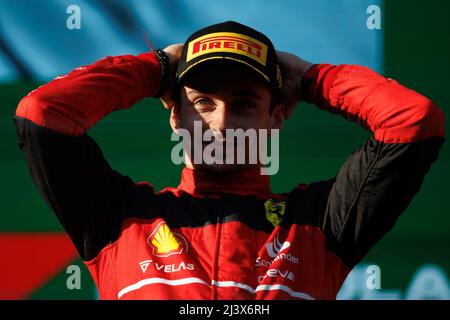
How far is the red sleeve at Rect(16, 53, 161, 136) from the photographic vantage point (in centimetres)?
160

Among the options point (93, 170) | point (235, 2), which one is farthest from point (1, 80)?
point (93, 170)

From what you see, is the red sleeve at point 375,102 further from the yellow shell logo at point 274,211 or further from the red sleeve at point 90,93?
the red sleeve at point 90,93

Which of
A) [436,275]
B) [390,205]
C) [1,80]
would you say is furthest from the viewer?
[1,80]

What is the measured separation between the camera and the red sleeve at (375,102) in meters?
1.59

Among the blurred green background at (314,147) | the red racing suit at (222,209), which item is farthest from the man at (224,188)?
the blurred green background at (314,147)

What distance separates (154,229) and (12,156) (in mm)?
938

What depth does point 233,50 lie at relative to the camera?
175 cm

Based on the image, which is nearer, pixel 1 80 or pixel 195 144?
pixel 195 144

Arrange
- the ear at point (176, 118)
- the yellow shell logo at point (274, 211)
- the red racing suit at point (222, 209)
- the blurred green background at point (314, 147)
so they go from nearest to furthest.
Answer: the red racing suit at point (222, 209) → the yellow shell logo at point (274, 211) → the ear at point (176, 118) → the blurred green background at point (314, 147)

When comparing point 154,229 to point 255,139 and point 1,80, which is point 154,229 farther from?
point 1,80

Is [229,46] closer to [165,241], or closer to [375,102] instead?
[375,102]

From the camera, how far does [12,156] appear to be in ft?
8.00

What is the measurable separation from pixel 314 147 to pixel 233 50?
74 centimetres
